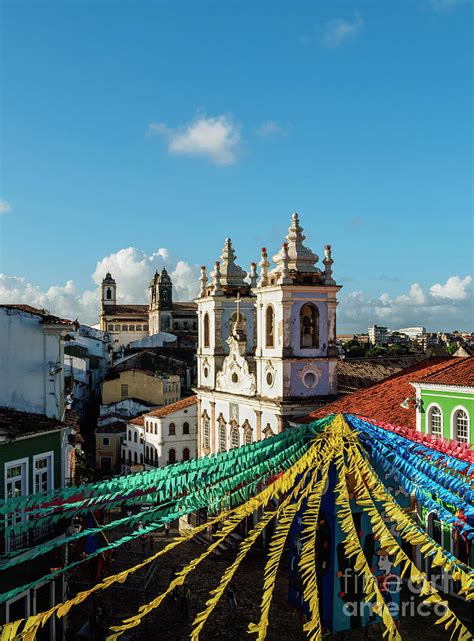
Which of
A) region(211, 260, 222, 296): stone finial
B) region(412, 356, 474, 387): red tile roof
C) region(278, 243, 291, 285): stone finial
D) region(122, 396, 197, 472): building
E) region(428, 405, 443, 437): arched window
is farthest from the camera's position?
region(122, 396, 197, 472): building

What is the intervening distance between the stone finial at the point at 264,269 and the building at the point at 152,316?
288ft

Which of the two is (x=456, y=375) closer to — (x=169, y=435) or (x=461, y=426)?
(x=461, y=426)

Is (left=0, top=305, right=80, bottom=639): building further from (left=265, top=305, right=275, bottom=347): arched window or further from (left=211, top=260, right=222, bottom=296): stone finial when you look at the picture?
(left=211, top=260, right=222, bottom=296): stone finial

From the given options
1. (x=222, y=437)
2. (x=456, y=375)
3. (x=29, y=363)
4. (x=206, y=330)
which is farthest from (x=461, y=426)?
(x=206, y=330)

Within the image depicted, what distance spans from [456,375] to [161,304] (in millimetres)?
102909

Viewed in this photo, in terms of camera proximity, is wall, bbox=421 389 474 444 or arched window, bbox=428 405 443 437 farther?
arched window, bbox=428 405 443 437

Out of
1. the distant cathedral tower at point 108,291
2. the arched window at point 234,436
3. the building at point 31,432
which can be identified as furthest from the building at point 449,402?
the distant cathedral tower at point 108,291

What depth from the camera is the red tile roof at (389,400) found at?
2452cm

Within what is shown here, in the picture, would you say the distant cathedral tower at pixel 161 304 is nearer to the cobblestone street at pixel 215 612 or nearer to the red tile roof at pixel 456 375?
the cobblestone street at pixel 215 612

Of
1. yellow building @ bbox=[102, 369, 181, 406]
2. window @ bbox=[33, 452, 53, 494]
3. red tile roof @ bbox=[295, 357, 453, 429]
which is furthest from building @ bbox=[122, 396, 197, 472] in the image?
window @ bbox=[33, 452, 53, 494]

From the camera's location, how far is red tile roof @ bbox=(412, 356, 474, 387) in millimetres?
21430

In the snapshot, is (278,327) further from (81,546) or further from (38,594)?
(38,594)

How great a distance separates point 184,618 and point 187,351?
194 feet

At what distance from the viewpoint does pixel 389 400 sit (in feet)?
86.3
